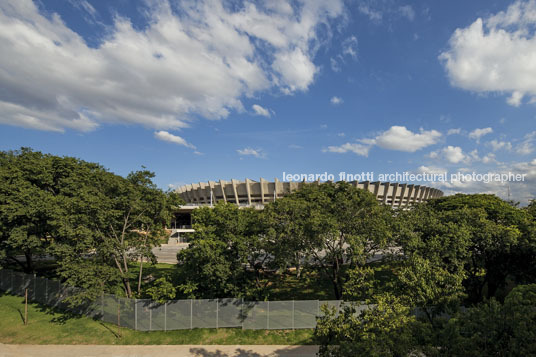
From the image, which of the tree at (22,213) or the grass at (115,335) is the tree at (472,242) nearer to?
the grass at (115,335)

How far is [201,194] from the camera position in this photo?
82438 mm

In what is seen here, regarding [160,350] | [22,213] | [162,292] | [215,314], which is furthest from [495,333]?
[22,213]

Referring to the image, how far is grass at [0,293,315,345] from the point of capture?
17597 mm

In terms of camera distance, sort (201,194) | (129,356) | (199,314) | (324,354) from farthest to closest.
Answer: (201,194) → (199,314) → (129,356) → (324,354)

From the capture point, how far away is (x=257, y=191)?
2960 inches

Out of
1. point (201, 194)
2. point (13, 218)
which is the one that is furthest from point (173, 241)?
point (13, 218)

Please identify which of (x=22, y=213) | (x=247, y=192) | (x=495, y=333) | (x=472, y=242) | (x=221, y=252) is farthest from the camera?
(x=247, y=192)

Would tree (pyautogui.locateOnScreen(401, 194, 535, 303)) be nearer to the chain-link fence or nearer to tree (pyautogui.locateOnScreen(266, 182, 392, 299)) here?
tree (pyautogui.locateOnScreen(266, 182, 392, 299))

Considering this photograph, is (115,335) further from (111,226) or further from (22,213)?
(22,213)

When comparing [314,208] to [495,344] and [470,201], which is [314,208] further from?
[470,201]

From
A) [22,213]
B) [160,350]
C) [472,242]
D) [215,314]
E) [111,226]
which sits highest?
[22,213]

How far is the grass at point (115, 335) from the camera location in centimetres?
1760

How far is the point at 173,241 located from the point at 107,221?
3776 cm

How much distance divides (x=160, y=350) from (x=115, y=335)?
3976 millimetres
